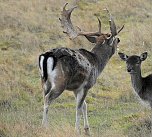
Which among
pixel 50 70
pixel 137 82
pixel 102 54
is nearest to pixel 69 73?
pixel 50 70

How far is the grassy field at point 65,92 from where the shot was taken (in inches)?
420

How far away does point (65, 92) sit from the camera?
49.7 feet

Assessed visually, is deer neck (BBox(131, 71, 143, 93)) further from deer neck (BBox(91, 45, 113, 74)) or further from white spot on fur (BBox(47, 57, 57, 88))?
white spot on fur (BBox(47, 57, 57, 88))

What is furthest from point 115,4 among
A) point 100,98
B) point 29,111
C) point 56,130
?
point 56,130

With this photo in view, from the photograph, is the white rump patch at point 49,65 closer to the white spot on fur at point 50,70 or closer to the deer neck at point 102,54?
the white spot on fur at point 50,70

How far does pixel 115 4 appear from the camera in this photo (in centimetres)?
2866

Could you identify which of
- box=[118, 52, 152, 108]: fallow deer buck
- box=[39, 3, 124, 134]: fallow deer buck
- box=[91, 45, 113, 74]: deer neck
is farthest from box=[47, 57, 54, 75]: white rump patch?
box=[91, 45, 113, 74]: deer neck

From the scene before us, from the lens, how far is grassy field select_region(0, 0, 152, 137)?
1066 centimetres

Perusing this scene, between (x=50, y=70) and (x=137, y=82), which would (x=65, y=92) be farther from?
(x=50, y=70)

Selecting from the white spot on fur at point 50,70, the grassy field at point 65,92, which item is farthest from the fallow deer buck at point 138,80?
the white spot on fur at point 50,70

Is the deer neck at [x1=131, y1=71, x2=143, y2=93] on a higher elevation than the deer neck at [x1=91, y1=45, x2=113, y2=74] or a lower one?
lower

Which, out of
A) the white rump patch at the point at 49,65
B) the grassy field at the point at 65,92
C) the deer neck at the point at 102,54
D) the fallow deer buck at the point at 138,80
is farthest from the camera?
the deer neck at the point at 102,54

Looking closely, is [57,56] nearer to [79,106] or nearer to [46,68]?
[46,68]

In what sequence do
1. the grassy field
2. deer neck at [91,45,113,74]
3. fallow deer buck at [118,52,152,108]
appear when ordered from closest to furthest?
1. fallow deer buck at [118,52,152,108]
2. the grassy field
3. deer neck at [91,45,113,74]
